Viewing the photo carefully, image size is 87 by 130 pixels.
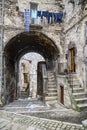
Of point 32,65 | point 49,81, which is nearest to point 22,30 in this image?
point 49,81

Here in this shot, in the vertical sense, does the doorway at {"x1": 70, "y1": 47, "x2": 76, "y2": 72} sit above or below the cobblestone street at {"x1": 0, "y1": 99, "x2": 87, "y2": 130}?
above

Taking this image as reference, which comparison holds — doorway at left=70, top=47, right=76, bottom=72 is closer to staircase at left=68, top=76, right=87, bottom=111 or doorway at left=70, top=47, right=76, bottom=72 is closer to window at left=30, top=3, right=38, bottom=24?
staircase at left=68, top=76, right=87, bottom=111

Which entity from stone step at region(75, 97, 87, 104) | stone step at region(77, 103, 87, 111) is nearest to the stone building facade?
stone step at region(75, 97, 87, 104)

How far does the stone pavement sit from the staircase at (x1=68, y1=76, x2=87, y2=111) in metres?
2.04

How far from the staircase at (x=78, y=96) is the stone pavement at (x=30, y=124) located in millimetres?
2036

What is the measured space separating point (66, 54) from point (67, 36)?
129 cm

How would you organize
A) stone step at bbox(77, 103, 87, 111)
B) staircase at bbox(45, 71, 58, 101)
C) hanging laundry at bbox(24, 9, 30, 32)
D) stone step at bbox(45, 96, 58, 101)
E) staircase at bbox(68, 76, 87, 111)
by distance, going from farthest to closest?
staircase at bbox(45, 71, 58, 101) < stone step at bbox(45, 96, 58, 101) < hanging laundry at bbox(24, 9, 30, 32) < staircase at bbox(68, 76, 87, 111) < stone step at bbox(77, 103, 87, 111)

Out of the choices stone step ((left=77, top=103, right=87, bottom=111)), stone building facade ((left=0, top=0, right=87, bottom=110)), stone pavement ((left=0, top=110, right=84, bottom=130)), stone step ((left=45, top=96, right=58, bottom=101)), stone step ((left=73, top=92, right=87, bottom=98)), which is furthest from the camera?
stone step ((left=45, top=96, right=58, bottom=101))

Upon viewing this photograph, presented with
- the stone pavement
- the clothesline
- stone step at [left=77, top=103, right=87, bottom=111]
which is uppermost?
the clothesline

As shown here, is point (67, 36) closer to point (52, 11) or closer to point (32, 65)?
point (52, 11)

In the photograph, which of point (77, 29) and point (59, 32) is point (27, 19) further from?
point (77, 29)

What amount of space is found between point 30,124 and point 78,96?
3481 millimetres

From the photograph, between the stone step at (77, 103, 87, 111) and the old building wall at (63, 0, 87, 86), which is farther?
the old building wall at (63, 0, 87, 86)

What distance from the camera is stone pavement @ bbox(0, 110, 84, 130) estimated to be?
22.9ft
